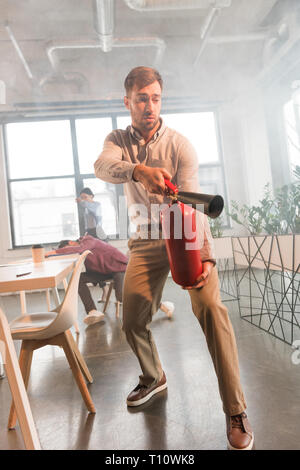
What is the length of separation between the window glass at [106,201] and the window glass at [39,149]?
0.48 m

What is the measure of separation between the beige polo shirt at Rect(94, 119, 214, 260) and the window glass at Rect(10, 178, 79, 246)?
185 inches

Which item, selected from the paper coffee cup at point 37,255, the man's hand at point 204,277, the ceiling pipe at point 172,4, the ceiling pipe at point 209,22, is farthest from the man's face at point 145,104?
the ceiling pipe at point 209,22

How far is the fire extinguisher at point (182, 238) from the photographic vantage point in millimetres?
1028

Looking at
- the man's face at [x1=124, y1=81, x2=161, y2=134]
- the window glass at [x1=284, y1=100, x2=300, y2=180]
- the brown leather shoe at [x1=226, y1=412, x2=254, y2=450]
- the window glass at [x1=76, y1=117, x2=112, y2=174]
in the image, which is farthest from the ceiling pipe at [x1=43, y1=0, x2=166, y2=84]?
the brown leather shoe at [x1=226, y1=412, x2=254, y2=450]

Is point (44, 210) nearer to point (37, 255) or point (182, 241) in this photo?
point (37, 255)

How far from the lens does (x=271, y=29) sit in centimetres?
446

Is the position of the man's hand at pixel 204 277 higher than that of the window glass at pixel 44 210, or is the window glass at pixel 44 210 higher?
the window glass at pixel 44 210

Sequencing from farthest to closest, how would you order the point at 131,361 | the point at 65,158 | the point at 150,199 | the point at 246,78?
1. the point at 65,158
2. the point at 246,78
3. the point at 131,361
4. the point at 150,199

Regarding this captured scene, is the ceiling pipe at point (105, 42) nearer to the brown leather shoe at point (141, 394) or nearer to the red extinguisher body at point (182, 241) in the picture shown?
the red extinguisher body at point (182, 241)

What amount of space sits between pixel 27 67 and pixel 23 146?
4.44ft

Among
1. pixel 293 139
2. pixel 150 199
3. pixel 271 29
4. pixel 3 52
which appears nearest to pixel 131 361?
pixel 150 199

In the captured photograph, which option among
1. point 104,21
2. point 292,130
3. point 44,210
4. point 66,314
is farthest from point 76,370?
point 44,210

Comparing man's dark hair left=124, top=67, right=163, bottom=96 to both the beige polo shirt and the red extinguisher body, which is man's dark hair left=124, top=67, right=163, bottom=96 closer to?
the beige polo shirt
